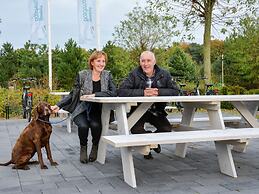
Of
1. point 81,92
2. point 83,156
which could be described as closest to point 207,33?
point 81,92

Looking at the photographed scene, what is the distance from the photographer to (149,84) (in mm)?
4910

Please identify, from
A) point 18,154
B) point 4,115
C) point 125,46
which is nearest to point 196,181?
point 18,154

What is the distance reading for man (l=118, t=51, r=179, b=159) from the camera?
15.6 feet

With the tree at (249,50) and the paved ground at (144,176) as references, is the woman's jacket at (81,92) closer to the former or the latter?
the paved ground at (144,176)

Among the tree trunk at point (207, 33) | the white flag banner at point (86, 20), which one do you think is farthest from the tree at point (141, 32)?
the white flag banner at point (86, 20)

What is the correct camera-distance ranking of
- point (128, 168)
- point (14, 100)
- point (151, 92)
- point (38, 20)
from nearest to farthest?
point (128, 168) < point (151, 92) < point (14, 100) < point (38, 20)

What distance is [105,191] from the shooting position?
3604 millimetres

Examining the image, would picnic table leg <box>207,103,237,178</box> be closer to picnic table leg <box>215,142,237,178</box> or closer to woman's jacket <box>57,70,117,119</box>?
picnic table leg <box>215,142,237,178</box>

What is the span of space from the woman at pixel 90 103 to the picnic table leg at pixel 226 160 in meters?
1.54

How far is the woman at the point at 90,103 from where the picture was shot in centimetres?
494

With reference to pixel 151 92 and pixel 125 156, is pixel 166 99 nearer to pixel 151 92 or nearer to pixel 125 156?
pixel 151 92

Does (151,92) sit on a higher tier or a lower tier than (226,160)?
higher

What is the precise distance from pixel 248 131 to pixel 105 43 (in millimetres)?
21490

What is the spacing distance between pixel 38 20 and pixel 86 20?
202 cm
